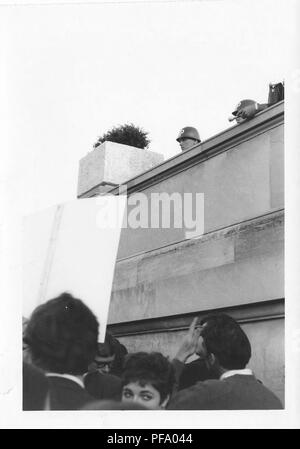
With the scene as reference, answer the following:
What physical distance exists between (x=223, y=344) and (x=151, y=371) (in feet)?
1.72

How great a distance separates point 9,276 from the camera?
4.49 metres

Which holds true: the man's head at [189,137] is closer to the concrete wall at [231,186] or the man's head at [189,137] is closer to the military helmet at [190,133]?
the military helmet at [190,133]

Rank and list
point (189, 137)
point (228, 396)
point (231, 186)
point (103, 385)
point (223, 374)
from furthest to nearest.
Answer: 1. point (189, 137)
2. point (231, 186)
3. point (103, 385)
4. point (223, 374)
5. point (228, 396)

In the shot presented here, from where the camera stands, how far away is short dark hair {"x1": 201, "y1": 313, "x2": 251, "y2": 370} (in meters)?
4.33

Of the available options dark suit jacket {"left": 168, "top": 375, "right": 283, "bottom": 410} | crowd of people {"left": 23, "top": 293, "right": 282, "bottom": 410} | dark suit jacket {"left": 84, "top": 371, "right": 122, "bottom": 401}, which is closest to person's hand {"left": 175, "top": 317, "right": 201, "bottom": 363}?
crowd of people {"left": 23, "top": 293, "right": 282, "bottom": 410}

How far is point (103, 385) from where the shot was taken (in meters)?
4.45

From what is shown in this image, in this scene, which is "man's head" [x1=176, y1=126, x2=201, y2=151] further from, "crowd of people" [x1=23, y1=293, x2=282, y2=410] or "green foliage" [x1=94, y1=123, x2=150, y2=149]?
"crowd of people" [x1=23, y1=293, x2=282, y2=410]

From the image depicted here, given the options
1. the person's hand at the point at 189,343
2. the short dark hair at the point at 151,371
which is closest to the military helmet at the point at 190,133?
the person's hand at the point at 189,343

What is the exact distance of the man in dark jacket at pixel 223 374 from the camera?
4203mm

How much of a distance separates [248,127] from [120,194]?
105 centimetres

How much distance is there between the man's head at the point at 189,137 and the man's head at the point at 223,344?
4.41 ft

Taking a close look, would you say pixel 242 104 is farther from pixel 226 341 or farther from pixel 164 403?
pixel 164 403

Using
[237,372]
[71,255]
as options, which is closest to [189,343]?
[237,372]
